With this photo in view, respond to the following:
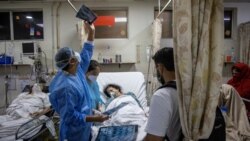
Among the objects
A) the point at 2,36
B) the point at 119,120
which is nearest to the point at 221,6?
the point at 119,120

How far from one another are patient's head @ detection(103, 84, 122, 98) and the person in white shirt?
9.44ft

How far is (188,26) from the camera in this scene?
125cm

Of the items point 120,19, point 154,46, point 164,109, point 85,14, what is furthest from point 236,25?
point 164,109

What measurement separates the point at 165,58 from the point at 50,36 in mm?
4518

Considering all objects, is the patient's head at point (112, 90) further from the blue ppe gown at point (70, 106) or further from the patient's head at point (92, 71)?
the blue ppe gown at point (70, 106)

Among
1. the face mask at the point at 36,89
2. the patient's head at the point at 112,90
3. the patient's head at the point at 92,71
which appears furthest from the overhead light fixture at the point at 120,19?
the patient's head at the point at 92,71

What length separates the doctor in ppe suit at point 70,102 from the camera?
1986 millimetres

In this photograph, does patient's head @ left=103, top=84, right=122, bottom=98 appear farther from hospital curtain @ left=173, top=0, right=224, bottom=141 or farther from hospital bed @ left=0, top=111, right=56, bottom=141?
hospital curtain @ left=173, top=0, right=224, bottom=141

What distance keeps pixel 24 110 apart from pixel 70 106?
250 cm

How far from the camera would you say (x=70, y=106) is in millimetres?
1961

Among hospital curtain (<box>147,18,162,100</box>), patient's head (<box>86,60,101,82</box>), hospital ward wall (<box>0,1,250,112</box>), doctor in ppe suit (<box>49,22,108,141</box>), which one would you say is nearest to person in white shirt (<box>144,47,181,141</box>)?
doctor in ppe suit (<box>49,22,108,141</box>)

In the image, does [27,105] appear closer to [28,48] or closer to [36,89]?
[36,89]

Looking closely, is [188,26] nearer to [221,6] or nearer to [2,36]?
[221,6]

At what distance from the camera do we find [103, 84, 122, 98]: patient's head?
14.1 ft
